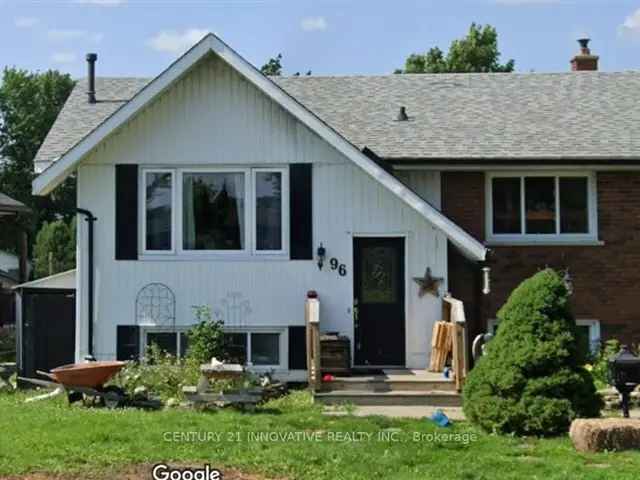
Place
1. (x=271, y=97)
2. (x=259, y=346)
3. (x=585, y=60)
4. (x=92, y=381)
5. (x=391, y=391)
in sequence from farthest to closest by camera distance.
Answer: (x=585, y=60) → (x=259, y=346) → (x=271, y=97) → (x=391, y=391) → (x=92, y=381)

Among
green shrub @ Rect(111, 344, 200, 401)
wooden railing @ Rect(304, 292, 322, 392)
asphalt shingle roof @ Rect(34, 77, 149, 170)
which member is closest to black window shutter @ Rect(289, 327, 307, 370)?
wooden railing @ Rect(304, 292, 322, 392)

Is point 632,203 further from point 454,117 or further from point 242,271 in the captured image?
point 242,271

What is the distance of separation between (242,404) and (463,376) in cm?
327

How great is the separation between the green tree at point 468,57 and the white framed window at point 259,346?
30217mm

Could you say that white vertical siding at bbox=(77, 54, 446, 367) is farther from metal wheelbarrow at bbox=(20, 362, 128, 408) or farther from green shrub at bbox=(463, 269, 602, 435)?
green shrub at bbox=(463, 269, 602, 435)

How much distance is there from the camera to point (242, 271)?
619 inches

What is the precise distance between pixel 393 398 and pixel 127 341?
4.60 metres

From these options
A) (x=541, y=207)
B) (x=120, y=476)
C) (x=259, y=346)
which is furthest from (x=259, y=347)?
(x=120, y=476)

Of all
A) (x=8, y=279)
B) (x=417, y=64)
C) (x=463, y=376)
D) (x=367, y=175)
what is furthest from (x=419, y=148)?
(x=417, y=64)

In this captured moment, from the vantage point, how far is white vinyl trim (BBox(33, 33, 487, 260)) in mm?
15086

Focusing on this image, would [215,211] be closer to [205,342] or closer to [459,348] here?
[205,342]

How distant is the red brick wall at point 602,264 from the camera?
56.5 feet

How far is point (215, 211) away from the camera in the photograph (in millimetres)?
15852

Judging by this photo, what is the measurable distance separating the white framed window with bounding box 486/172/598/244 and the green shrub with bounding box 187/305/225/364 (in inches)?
209
